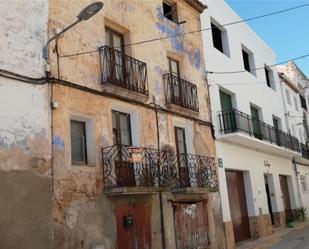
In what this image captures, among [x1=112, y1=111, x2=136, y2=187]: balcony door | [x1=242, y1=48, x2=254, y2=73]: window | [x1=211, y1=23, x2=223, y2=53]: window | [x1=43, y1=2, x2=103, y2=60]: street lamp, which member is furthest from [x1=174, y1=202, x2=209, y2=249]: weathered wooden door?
[x1=242, y1=48, x2=254, y2=73]: window

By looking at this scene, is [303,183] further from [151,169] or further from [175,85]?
[151,169]

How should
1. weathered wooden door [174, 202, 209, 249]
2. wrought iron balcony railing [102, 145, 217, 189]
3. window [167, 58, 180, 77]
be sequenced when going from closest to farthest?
wrought iron balcony railing [102, 145, 217, 189] → weathered wooden door [174, 202, 209, 249] → window [167, 58, 180, 77]

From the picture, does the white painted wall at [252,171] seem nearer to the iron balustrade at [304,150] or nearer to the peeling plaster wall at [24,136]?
the iron balustrade at [304,150]

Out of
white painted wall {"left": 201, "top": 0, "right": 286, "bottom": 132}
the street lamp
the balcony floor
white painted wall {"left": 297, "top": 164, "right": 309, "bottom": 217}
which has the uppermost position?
white painted wall {"left": 201, "top": 0, "right": 286, "bottom": 132}

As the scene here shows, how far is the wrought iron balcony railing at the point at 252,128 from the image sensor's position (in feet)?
49.3

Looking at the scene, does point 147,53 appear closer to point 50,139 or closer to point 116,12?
point 116,12

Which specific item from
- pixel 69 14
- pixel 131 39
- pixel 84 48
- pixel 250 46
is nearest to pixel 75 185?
pixel 84 48

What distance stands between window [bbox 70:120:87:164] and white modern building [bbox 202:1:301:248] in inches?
246

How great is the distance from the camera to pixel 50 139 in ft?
27.0

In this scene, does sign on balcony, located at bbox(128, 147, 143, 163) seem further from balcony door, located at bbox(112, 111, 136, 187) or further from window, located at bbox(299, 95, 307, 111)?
window, located at bbox(299, 95, 307, 111)

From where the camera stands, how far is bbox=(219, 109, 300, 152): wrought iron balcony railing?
1503cm

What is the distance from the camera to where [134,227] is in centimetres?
988

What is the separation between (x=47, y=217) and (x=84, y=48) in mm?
4001

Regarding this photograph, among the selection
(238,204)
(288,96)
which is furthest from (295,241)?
(288,96)
